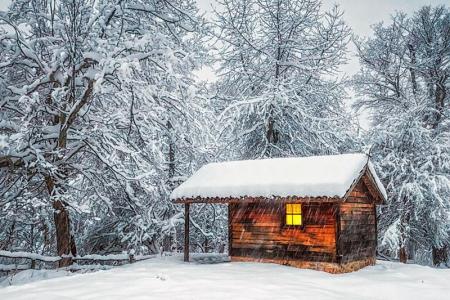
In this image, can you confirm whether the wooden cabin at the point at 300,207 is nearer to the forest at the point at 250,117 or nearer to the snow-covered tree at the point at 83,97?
the forest at the point at 250,117

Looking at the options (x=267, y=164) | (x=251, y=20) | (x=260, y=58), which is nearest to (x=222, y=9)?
(x=251, y=20)

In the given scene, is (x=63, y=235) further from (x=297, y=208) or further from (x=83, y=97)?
(x=297, y=208)

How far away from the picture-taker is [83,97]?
11930 mm

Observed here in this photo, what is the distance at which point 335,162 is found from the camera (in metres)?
13.8

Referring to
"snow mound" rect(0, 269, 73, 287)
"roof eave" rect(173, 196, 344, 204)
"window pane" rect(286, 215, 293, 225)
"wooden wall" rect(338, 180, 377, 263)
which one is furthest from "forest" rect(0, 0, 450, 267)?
"window pane" rect(286, 215, 293, 225)

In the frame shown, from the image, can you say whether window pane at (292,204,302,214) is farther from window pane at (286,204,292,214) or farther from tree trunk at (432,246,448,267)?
tree trunk at (432,246,448,267)

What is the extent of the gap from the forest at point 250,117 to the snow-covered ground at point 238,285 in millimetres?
3654

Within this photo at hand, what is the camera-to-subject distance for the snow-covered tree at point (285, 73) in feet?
61.9

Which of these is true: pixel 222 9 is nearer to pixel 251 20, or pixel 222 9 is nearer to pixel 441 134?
pixel 251 20

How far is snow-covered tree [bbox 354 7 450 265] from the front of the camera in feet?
56.0

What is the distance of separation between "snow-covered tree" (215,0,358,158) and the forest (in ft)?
0.23

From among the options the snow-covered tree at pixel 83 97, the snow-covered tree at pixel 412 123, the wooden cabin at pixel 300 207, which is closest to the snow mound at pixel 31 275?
the snow-covered tree at pixel 83 97

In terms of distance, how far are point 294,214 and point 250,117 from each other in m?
7.68

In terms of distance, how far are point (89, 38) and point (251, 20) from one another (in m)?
9.80
